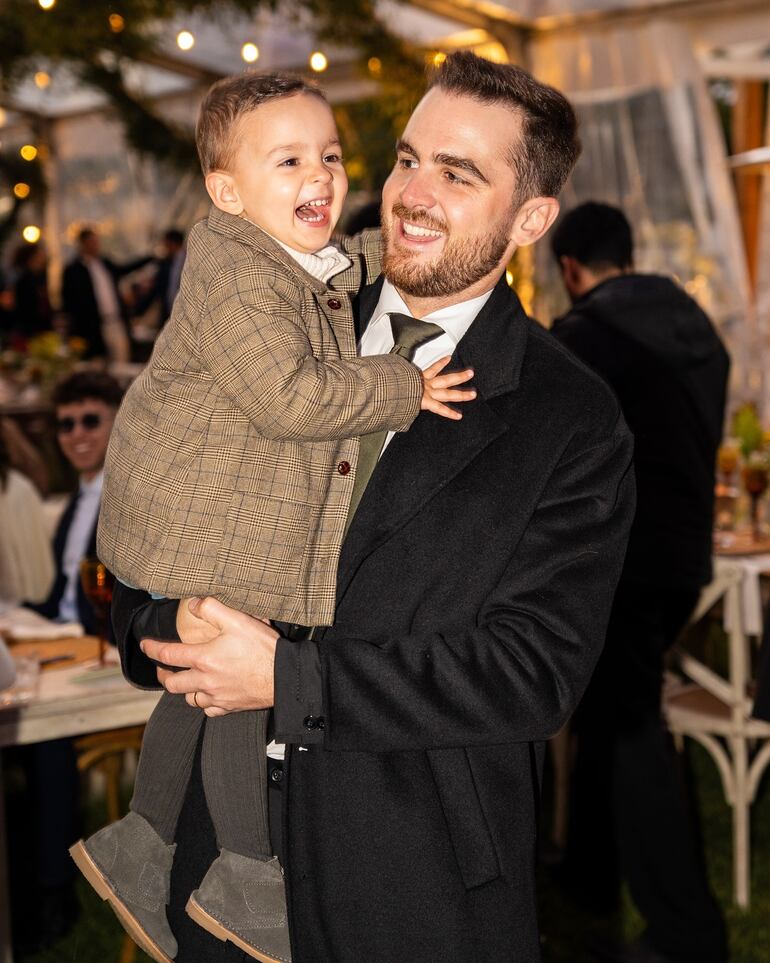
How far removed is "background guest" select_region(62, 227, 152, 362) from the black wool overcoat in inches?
382

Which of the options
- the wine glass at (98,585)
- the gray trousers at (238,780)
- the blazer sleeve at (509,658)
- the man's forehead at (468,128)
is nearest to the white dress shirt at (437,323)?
the man's forehead at (468,128)

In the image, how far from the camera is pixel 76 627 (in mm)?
→ 3672

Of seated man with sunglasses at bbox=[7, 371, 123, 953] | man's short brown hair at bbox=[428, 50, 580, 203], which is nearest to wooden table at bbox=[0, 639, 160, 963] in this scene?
seated man with sunglasses at bbox=[7, 371, 123, 953]

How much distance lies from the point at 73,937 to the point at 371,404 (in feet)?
9.34

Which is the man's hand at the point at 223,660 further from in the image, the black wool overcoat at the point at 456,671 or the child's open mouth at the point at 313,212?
the child's open mouth at the point at 313,212

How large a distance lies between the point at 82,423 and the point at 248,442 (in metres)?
2.84

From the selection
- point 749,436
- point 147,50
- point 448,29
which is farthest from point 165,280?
point 749,436

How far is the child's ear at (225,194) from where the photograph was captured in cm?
188

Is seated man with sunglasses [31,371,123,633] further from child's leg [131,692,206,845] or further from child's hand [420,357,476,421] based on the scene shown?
child's hand [420,357,476,421]

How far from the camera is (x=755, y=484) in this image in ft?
15.3

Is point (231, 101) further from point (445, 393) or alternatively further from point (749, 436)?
point (749, 436)

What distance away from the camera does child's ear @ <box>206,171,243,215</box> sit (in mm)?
1880

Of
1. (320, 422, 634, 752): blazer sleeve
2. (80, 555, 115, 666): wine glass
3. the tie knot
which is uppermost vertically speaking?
the tie knot

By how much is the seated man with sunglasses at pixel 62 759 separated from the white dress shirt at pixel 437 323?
2362 millimetres
